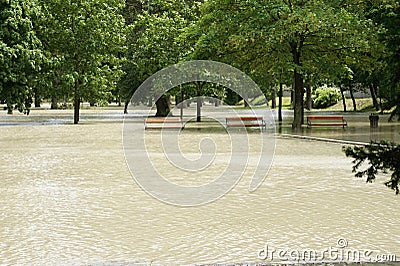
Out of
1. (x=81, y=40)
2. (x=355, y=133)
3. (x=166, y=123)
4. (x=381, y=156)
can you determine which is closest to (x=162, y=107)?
(x=81, y=40)

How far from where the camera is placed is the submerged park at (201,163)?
8.16 m

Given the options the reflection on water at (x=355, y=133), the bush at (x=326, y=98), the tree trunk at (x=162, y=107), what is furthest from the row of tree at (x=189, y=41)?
the bush at (x=326, y=98)

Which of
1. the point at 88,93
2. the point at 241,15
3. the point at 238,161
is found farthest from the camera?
the point at 88,93

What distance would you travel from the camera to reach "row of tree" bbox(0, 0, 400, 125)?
101ft

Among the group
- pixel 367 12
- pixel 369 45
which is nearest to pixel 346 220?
pixel 369 45

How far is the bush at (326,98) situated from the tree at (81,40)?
4051 cm

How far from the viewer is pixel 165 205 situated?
38.2ft

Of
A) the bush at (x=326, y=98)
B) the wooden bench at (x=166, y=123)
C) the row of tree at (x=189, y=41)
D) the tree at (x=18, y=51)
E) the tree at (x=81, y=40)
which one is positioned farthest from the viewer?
the bush at (x=326, y=98)

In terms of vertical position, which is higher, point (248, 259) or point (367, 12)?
point (367, 12)

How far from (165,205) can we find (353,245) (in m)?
4.11

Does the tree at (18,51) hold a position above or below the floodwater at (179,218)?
above

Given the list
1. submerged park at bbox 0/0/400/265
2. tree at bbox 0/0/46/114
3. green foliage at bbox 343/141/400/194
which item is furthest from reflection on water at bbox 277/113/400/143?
green foliage at bbox 343/141/400/194

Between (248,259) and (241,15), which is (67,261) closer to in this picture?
(248,259)

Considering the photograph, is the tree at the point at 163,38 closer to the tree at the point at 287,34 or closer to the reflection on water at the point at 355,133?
the tree at the point at 287,34
